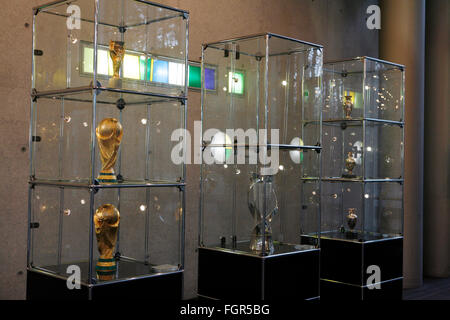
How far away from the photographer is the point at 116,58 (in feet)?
9.68

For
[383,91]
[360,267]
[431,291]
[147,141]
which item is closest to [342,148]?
[383,91]

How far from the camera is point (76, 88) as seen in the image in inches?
112

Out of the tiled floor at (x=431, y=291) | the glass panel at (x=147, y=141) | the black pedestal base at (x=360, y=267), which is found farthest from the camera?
the tiled floor at (x=431, y=291)

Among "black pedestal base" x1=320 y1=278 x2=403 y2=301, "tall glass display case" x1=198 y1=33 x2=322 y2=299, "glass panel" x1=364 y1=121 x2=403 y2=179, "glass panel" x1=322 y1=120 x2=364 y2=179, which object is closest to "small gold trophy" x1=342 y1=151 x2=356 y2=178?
"glass panel" x1=322 y1=120 x2=364 y2=179

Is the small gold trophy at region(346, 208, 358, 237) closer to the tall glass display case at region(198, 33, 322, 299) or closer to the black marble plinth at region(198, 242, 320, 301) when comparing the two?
the tall glass display case at region(198, 33, 322, 299)

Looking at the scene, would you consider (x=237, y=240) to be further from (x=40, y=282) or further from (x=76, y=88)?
(x=76, y=88)

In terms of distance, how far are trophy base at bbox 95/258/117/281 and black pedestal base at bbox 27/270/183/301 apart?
→ 0.05 meters

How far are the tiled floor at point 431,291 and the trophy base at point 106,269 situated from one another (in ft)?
12.8

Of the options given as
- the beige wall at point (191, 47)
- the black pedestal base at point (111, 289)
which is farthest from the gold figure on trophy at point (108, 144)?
the beige wall at point (191, 47)

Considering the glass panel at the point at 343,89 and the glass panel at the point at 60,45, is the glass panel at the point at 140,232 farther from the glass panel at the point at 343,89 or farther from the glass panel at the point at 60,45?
the glass panel at the point at 343,89

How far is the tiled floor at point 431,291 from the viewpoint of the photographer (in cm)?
598

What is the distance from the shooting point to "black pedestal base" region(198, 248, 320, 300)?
3.67m

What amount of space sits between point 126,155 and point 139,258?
60cm

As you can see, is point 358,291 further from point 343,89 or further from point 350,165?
point 343,89
